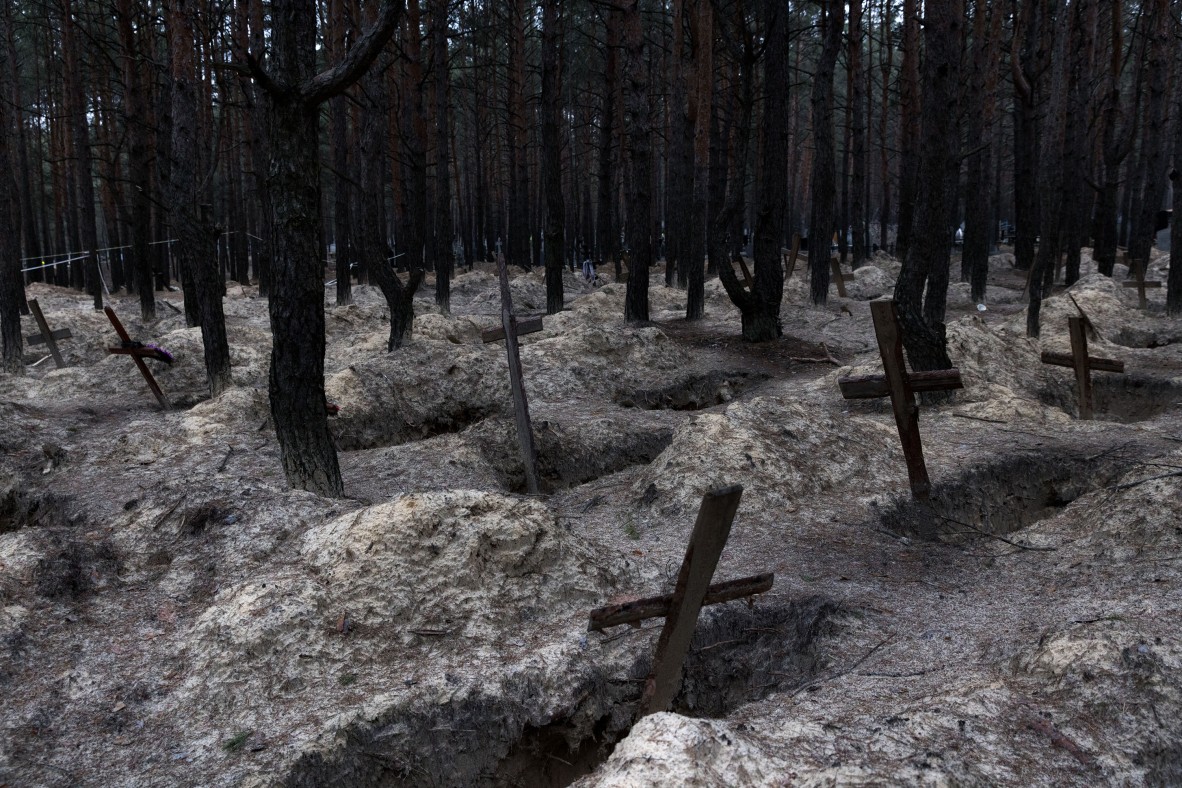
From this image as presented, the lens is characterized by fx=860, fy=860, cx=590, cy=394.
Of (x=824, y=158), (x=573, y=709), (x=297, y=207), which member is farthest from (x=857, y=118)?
(x=573, y=709)

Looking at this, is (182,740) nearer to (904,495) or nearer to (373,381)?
(904,495)

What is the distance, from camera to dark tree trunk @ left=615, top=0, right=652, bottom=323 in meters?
13.5

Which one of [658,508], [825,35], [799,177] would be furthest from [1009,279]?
[799,177]

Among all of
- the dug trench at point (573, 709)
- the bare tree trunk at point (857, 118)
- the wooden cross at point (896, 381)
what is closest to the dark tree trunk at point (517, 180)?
the bare tree trunk at point (857, 118)

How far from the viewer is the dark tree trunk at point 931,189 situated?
30.2 ft

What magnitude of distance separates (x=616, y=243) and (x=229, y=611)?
2409 cm

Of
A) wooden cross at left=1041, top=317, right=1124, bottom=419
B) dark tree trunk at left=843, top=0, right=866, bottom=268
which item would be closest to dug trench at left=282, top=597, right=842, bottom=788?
wooden cross at left=1041, top=317, right=1124, bottom=419

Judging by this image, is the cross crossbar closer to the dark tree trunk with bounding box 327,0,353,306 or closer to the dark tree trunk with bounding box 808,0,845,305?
the dark tree trunk with bounding box 808,0,845,305

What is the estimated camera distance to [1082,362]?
883 cm

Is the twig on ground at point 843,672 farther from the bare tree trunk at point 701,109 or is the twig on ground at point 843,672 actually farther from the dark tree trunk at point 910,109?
the dark tree trunk at point 910,109

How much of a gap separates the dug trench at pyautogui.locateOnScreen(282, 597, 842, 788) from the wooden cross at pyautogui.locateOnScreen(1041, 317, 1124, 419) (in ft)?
17.1

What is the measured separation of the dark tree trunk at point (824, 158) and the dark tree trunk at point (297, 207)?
37.1 ft

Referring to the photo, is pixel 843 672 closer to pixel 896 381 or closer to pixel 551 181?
pixel 896 381

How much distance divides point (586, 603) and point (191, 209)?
7.87 m
